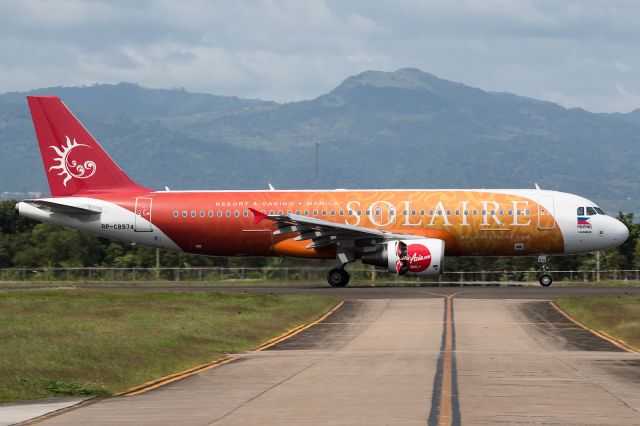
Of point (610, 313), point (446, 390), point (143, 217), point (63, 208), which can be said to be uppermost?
point (63, 208)

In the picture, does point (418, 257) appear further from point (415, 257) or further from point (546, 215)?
point (546, 215)

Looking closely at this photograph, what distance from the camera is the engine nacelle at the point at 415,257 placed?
5316 cm

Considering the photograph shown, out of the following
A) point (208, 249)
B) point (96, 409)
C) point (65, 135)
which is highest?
point (65, 135)

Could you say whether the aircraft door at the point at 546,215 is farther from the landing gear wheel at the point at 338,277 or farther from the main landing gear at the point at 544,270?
the landing gear wheel at the point at 338,277

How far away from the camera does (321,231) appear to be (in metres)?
54.9

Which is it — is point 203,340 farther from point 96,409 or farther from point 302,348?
point 96,409

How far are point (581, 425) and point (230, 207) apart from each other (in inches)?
1621

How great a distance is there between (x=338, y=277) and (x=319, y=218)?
3.01 m

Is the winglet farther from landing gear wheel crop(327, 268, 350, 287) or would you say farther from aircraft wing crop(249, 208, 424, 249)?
landing gear wheel crop(327, 268, 350, 287)

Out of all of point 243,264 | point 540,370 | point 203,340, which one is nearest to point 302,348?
point 203,340

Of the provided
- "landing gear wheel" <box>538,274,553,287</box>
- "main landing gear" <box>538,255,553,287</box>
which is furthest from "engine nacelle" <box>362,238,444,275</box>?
"landing gear wheel" <box>538,274,553,287</box>

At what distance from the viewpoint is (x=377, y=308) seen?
4344 cm

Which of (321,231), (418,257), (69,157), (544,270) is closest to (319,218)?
(321,231)

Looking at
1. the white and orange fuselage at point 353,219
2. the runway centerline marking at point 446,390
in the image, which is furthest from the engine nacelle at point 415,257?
the runway centerline marking at point 446,390
